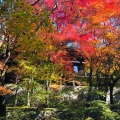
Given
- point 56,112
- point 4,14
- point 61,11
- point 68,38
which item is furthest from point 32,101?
point 4,14

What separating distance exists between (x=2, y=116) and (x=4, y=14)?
207 inches

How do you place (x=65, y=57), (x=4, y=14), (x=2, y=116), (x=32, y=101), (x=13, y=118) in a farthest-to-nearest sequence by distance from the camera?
(x=65, y=57) → (x=32, y=101) → (x=13, y=118) → (x=2, y=116) → (x=4, y=14)

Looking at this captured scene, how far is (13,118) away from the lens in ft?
42.2

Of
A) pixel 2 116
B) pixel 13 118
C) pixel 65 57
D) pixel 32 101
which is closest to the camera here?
pixel 2 116

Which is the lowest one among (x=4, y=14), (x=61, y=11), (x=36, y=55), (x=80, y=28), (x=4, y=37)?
(x=36, y=55)

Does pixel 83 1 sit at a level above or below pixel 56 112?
above

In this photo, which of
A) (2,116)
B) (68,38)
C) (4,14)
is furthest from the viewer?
(68,38)

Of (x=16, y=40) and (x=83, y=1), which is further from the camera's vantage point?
(x=83, y=1)

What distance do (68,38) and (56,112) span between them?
5.73m

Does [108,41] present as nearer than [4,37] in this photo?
No

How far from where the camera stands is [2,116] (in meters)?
11.7

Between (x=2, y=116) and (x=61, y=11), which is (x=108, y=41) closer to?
(x=61, y=11)

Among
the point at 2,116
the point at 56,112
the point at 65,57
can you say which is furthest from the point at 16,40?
the point at 65,57

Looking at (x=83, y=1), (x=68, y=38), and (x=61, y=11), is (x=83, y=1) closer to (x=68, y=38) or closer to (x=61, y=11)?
Answer: (x=61, y=11)
